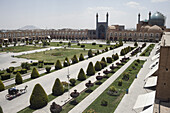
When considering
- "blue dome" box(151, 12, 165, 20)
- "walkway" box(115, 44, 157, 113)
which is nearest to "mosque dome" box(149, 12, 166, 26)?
"blue dome" box(151, 12, 165, 20)

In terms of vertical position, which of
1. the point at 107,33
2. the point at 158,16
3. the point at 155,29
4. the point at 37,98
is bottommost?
the point at 37,98

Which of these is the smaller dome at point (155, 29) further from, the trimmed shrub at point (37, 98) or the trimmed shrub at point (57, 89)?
the trimmed shrub at point (37, 98)

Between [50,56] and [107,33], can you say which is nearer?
[50,56]

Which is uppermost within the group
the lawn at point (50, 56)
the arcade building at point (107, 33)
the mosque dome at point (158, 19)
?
the mosque dome at point (158, 19)

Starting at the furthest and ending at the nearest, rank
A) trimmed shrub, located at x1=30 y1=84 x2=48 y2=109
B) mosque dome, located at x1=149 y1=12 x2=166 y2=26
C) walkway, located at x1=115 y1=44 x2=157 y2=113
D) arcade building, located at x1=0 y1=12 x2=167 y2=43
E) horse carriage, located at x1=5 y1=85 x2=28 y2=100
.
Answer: mosque dome, located at x1=149 y1=12 x2=166 y2=26 < arcade building, located at x1=0 y1=12 x2=167 y2=43 < horse carriage, located at x1=5 y1=85 x2=28 y2=100 < trimmed shrub, located at x1=30 y1=84 x2=48 y2=109 < walkway, located at x1=115 y1=44 x2=157 y2=113

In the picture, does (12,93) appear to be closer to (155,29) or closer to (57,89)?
(57,89)

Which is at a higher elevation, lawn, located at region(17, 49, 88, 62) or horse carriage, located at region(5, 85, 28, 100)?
lawn, located at region(17, 49, 88, 62)

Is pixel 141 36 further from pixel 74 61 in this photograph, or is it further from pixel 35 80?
pixel 35 80

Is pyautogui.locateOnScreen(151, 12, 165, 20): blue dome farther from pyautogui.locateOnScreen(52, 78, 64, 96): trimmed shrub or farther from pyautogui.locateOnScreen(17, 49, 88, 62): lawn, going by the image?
pyautogui.locateOnScreen(52, 78, 64, 96): trimmed shrub

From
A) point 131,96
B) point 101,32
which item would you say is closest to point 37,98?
point 131,96

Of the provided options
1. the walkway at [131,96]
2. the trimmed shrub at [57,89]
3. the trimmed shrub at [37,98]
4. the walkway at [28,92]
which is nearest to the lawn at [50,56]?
the walkway at [28,92]

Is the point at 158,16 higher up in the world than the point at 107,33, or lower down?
higher up

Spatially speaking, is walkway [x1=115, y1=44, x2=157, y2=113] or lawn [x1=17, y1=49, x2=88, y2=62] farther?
lawn [x1=17, y1=49, x2=88, y2=62]

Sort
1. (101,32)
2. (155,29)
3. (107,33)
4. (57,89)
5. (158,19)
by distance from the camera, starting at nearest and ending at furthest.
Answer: (57,89), (155,29), (158,19), (107,33), (101,32)
